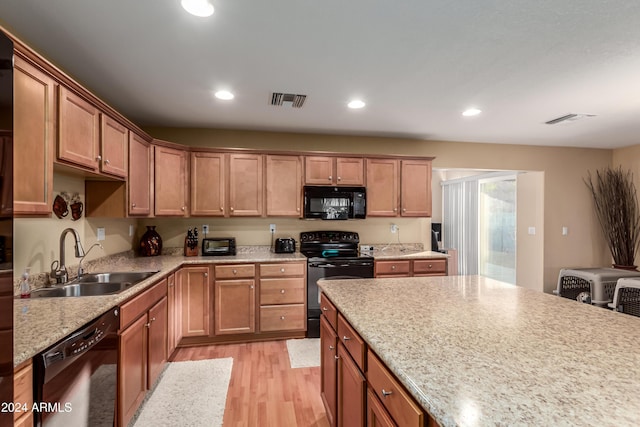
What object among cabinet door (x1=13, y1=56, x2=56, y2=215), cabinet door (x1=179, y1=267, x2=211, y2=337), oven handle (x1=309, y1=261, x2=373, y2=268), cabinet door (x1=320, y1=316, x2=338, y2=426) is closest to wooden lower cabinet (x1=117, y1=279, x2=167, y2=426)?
cabinet door (x1=179, y1=267, x2=211, y2=337)

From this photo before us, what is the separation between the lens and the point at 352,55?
6.88ft

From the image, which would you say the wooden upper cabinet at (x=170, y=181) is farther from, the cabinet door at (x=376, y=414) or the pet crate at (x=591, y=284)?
the pet crate at (x=591, y=284)

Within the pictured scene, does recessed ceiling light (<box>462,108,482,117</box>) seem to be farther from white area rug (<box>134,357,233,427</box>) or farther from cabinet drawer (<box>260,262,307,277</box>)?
white area rug (<box>134,357,233,427</box>)

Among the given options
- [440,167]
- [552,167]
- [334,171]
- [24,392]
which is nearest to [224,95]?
[334,171]

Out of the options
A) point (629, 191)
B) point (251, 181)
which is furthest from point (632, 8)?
point (629, 191)

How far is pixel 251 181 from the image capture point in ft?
12.1

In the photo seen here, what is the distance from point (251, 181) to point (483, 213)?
4145 mm

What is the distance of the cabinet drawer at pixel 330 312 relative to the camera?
1.78 m

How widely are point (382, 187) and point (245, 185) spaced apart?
1.70 metres

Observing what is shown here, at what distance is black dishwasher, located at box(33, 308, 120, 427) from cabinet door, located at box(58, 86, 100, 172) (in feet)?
3.18

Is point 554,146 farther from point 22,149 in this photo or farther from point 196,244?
point 22,149

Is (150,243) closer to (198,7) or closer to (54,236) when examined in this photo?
(54,236)

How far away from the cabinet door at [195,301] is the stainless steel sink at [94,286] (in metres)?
0.65

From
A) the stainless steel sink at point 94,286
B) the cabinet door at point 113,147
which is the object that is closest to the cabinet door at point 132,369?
the stainless steel sink at point 94,286
